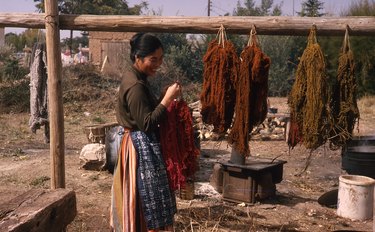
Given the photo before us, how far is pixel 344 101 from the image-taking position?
3604 mm

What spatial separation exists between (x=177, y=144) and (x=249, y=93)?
822 millimetres

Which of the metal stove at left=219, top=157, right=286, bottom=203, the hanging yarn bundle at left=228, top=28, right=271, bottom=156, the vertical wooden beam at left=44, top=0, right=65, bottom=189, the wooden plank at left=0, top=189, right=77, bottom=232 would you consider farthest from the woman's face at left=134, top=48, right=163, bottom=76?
the metal stove at left=219, top=157, right=286, bottom=203

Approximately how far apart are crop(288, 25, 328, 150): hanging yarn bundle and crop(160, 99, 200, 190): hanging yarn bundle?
100cm

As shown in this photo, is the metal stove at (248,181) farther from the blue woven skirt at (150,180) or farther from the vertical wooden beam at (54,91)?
the blue woven skirt at (150,180)

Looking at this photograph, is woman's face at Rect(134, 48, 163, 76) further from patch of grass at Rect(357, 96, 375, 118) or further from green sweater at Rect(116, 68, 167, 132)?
patch of grass at Rect(357, 96, 375, 118)

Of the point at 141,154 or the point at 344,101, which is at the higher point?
the point at 344,101

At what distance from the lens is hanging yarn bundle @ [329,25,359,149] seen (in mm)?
3566

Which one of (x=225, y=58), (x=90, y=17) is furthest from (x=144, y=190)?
(x=90, y=17)

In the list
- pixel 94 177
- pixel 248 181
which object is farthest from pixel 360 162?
pixel 94 177

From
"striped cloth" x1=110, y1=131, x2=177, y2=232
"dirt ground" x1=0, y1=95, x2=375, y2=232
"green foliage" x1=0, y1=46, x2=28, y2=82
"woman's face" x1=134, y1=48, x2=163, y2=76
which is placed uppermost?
"woman's face" x1=134, y1=48, x2=163, y2=76

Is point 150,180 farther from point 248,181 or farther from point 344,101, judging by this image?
point 248,181

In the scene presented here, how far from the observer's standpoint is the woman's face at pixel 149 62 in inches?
112

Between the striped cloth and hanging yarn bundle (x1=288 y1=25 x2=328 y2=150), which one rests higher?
hanging yarn bundle (x1=288 y1=25 x2=328 y2=150)

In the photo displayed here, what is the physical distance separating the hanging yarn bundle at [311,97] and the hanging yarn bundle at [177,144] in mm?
997
